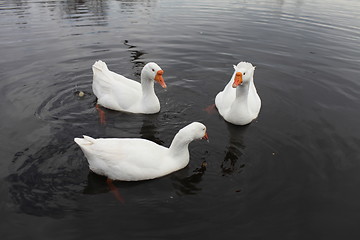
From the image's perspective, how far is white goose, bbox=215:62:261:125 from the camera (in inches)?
289

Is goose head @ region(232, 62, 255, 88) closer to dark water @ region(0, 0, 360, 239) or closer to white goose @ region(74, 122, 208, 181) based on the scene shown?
dark water @ region(0, 0, 360, 239)

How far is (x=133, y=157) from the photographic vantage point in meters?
5.45

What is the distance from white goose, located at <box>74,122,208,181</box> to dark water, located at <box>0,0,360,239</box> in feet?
0.75

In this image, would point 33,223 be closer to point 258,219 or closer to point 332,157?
point 258,219

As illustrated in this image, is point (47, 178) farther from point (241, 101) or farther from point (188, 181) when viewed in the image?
point (241, 101)

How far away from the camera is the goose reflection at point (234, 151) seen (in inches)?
235

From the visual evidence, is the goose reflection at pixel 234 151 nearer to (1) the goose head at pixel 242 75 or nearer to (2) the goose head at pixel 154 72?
(1) the goose head at pixel 242 75

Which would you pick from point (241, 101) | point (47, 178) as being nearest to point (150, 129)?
point (241, 101)

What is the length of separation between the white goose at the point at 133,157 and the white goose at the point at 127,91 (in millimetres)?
2456

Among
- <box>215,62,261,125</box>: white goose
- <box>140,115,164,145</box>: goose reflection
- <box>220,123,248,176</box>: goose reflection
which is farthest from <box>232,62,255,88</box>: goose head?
<box>140,115,164,145</box>: goose reflection

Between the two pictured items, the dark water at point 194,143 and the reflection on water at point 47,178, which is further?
the reflection on water at point 47,178

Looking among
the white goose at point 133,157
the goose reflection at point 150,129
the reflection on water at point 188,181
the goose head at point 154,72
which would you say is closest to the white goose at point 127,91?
the goose head at point 154,72

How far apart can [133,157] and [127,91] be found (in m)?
3.25

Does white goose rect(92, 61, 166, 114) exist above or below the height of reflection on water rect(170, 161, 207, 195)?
above
